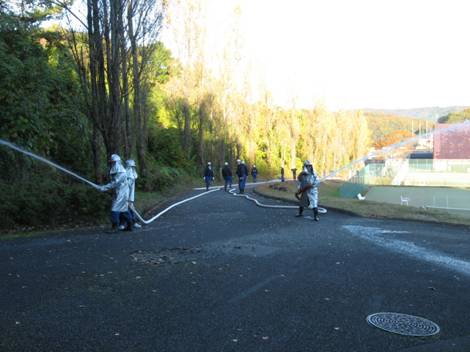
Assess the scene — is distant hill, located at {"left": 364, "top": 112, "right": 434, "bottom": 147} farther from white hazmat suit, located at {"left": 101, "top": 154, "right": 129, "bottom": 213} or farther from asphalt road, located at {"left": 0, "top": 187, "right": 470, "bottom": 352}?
asphalt road, located at {"left": 0, "top": 187, "right": 470, "bottom": 352}

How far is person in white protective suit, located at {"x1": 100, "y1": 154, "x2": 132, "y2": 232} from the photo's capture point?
11.8 meters

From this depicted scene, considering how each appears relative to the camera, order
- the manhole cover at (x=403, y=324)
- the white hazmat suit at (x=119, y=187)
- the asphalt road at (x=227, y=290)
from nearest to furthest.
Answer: the asphalt road at (x=227, y=290)
the manhole cover at (x=403, y=324)
the white hazmat suit at (x=119, y=187)

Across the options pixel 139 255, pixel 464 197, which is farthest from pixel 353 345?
pixel 464 197

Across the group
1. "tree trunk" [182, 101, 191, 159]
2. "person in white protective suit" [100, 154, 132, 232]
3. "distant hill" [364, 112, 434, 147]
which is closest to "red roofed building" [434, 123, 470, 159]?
"distant hill" [364, 112, 434, 147]

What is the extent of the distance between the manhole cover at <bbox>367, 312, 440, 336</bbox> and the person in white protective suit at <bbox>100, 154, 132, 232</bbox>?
7.60 meters

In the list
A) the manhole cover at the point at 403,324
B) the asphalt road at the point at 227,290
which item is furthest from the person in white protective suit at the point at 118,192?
the manhole cover at the point at 403,324

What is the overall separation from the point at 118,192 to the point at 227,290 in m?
6.02

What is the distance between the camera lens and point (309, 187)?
15.4m

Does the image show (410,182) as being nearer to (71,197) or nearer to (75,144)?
(75,144)

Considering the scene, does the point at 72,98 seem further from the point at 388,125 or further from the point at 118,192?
the point at 388,125

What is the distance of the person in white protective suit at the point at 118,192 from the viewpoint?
38.7 ft

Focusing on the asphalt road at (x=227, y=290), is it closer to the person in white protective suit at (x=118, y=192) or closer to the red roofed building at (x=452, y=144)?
the person in white protective suit at (x=118, y=192)

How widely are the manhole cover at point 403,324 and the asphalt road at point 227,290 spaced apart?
118 mm

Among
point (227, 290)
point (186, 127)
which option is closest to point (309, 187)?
point (227, 290)
